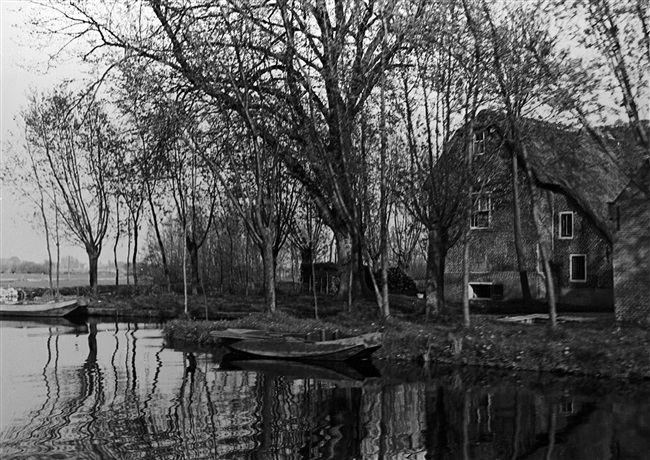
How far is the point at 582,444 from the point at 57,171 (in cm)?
4109

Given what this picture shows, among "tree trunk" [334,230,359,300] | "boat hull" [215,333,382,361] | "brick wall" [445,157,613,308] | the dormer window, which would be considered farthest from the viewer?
"brick wall" [445,157,613,308]

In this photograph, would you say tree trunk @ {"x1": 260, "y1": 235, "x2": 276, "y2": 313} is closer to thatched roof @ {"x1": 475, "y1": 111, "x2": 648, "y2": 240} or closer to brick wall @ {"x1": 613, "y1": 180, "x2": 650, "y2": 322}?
thatched roof @ {"x1": 475, "y1": 111, "x2": 648, "y2": 240}

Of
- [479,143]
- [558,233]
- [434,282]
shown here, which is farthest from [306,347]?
[558,233]

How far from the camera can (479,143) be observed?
914 inches

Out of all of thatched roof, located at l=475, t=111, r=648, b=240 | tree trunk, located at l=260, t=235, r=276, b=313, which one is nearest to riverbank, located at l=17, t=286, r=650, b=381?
tree trunk, located at l=260, t=235, r=276, b=313

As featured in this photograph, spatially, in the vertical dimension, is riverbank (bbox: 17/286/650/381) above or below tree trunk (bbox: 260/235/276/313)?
below

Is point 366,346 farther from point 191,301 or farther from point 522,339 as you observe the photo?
point 191,301

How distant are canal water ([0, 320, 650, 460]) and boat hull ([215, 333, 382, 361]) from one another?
1.30 feet

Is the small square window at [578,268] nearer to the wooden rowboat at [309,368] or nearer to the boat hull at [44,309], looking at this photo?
the wooden rowboat at [309,368]

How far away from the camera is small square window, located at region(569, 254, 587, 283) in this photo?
1398 inches

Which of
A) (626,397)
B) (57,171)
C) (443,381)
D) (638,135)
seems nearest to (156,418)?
(443,381)

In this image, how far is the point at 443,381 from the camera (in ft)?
56.0

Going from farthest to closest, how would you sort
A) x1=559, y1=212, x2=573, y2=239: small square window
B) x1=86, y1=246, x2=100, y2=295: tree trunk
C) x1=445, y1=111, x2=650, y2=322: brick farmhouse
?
1. x1=86, y1=246, x2=100, y2=295: tree trunk
2. x1=559, y1=212, x2=573, y2=239: small square window
3. x1=445, y1=111, x2=650, y2=322: brick farmhouse

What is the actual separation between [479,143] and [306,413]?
39.9ft
